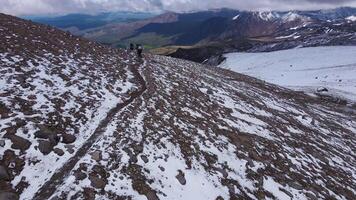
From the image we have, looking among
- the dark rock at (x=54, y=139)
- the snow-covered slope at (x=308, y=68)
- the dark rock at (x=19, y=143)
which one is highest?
the dark rock at (x=19, y=143)

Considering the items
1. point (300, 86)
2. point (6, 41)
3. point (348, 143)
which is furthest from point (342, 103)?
point (6, 41)

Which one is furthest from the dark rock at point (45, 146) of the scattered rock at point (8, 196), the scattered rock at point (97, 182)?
the scattered rock at point (8, 196)

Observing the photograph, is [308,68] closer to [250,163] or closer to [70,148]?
[250,163]

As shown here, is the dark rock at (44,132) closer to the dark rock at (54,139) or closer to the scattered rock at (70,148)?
the dark rock at (54,139)

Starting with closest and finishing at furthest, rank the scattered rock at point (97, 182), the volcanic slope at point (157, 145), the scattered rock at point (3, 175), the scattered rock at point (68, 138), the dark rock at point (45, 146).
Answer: the scattered rock at point (3, 175) < the scattered rock at point (97, 182) < the volcanic slope at point (157, 145) < the dark rock at point (45, 146) < the scattered rock at point (68, 138)

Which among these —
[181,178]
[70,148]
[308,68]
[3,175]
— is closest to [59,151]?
[70,148]

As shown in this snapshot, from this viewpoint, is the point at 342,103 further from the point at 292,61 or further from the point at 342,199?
the point at 292,61

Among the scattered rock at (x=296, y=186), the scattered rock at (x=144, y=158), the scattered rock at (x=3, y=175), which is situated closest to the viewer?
the scattered rock at (x=3, y=175)
